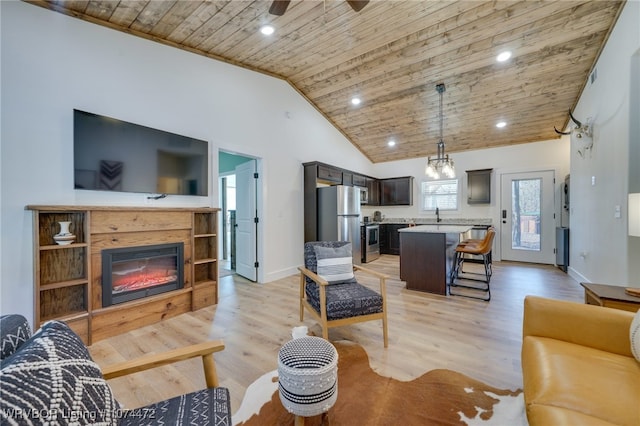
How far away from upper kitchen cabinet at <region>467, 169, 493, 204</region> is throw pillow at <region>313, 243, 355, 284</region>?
16.2 feet

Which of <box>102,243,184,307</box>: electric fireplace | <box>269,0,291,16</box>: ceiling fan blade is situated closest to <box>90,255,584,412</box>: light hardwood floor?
<box>102,243,184,307</box>: electric fireplace

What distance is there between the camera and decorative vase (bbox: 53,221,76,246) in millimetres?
2250

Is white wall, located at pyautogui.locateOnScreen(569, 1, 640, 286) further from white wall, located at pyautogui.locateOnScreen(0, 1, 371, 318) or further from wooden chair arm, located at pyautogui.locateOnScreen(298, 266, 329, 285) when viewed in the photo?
white wall, located at pyautogui.locateOnScreen(0, 1, 371, 318)

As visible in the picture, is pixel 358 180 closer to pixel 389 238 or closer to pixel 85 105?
pixel 389 238

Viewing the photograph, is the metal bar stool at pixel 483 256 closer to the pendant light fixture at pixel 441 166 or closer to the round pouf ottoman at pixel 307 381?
the pendant light fixture at pixel 441 166

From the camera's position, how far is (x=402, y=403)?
163cm

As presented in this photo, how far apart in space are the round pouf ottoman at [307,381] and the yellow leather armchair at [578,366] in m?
0.87

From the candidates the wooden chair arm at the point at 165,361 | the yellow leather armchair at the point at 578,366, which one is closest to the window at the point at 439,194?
the yellow leather armchair at the point at 578,366

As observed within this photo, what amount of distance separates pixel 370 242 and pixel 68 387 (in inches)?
229

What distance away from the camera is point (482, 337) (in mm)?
2453

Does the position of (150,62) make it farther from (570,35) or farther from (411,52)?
(570,35)

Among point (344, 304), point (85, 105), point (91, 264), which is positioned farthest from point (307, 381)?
point (85, 105)

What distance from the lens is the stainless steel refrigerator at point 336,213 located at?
476 centimetres

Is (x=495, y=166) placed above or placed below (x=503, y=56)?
below
